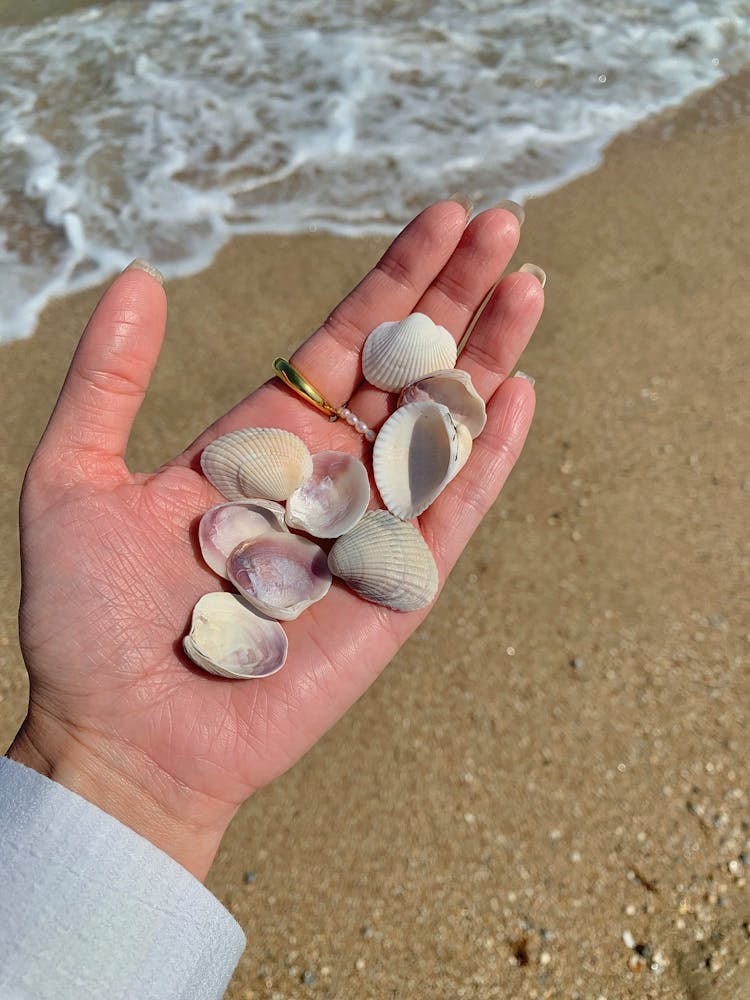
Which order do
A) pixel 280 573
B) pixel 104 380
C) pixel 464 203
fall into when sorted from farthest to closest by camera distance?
1. pixel 464 203
2. pixel 280 573
3. pixel 104 380

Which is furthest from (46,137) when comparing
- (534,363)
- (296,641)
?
(296,641)

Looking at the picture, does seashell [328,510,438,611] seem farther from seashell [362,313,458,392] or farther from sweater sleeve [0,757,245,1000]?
sweater sleeve [0,757,245,1000]

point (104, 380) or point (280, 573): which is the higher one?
point (104, 380)

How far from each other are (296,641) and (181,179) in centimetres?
419

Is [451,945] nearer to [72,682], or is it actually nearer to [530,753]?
[530,753]

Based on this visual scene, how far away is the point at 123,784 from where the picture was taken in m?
2.02

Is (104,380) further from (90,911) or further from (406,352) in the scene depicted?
(90,911)

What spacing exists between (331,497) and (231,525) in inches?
14.3

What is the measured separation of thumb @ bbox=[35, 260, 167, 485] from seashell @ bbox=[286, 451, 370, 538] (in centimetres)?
58

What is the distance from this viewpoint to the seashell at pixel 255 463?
2426 mm

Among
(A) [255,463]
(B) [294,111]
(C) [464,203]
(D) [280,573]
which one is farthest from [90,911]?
(B) [294,111]

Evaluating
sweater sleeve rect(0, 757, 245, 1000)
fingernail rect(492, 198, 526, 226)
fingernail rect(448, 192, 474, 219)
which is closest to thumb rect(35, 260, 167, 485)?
sweater sleeve rect(0, 757, 245, 1000)

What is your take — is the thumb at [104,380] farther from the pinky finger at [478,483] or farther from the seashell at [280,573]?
the pinky finger at [478,483]

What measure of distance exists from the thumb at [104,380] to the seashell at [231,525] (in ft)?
0.99
